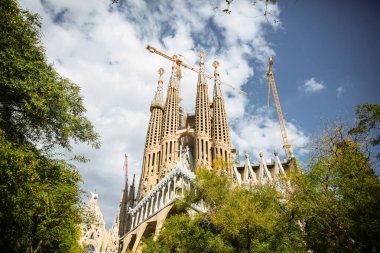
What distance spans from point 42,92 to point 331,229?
11.8 m

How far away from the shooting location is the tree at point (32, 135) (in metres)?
7.97

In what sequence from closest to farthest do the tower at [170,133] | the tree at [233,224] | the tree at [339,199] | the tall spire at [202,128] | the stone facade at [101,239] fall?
1. the tree at [339,199]
2. the tree at [233,224]
3. the tower at [170,133]
4. the tall spire at [202,128]
5. the stone facade at [101,239]

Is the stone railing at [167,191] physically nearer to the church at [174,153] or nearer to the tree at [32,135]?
the church at [174,153]

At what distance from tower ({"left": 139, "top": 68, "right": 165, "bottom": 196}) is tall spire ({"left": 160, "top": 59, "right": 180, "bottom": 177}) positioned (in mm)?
1085

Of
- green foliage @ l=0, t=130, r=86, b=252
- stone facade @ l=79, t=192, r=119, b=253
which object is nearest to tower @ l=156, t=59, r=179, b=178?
stone facade @ l=79, t=192, r=119, b=253

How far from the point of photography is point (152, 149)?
3584 cm

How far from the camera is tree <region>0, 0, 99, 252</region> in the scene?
7.97 m

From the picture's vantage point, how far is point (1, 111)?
8812 millimetres

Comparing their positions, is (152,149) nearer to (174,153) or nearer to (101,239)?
(174,153)

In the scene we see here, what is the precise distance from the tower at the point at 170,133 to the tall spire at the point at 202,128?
9.66ft

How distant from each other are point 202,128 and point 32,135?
2671 centimetres

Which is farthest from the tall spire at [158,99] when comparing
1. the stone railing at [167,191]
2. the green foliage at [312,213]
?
the green foliage at [312,213]

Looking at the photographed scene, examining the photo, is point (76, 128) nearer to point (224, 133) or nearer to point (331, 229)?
point (331, 229)

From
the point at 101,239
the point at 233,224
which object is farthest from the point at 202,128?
the point at 233,224
